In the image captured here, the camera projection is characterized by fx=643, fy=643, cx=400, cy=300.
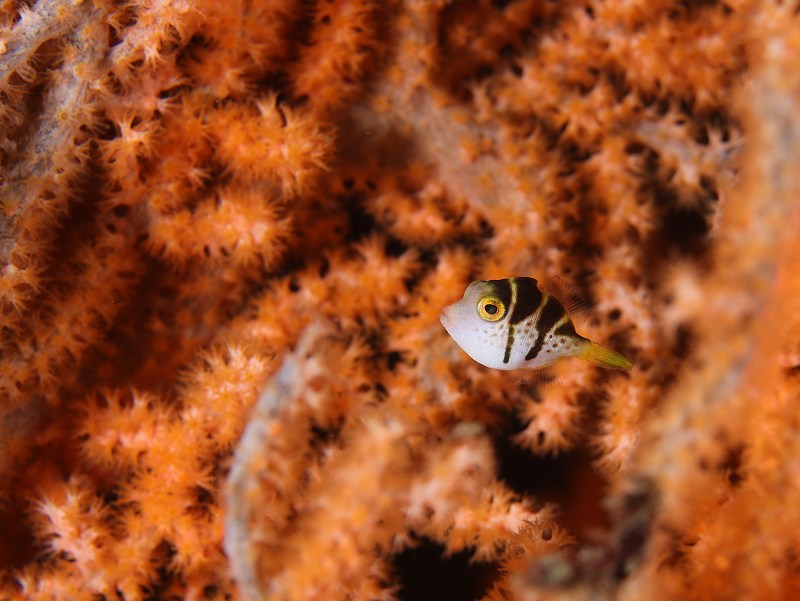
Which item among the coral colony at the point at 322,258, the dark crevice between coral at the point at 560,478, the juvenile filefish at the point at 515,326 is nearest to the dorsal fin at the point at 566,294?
the juvenile filefish at the point at 515,326

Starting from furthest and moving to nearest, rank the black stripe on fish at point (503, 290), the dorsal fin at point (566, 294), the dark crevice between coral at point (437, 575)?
1. the dark crevice between coral at point (437, 575)
2. the dorsal fin at point (566, 294)
3. the black stripe on fish at point (503, 290)

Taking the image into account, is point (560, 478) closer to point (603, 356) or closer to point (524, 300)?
point (603, 356)

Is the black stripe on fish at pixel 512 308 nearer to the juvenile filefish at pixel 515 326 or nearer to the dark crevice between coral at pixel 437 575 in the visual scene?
the juvenile filefish at pixel 515 326

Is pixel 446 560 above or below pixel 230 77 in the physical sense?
below

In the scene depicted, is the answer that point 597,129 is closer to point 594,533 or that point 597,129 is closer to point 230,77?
point 230,77

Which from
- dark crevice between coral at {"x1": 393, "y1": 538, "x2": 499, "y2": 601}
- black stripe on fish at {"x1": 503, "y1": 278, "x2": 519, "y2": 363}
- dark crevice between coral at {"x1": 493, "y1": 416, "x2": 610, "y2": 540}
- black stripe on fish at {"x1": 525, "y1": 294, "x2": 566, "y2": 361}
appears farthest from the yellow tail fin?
dark crevice between coral at {"x1": 393, "y1": 538, "x2": 499, "y2": 601}

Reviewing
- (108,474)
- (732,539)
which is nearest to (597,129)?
(732,539)

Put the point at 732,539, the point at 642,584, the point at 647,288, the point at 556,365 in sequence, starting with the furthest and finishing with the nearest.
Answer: the point at 647,288 < the point at 556,365 < the point at 732,539 < the point at 642,584
